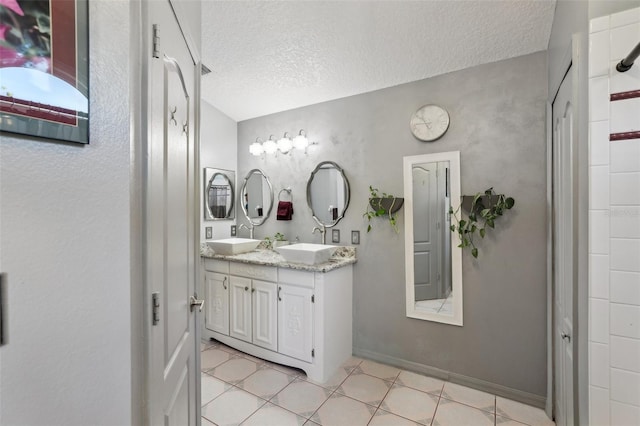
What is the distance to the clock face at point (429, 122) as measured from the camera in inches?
90.6

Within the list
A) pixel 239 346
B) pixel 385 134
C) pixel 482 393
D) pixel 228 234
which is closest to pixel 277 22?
pixel 385 134

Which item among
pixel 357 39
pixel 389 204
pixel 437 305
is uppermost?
pixel 357 39

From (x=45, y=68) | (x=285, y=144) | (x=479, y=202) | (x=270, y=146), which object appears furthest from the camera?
(x=270, y=146)

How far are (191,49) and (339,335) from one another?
227 centimetres

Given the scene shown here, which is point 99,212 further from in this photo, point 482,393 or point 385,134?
point 482,393

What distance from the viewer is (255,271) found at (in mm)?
2648

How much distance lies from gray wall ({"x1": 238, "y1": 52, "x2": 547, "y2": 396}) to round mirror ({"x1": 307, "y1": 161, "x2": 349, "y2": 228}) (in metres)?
0.07

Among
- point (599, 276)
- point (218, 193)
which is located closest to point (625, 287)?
point (599, 276)

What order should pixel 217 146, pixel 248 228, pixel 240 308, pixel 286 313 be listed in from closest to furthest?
pixel 286 313, pixel 240 308, pixel 217 146, pixel 248 228

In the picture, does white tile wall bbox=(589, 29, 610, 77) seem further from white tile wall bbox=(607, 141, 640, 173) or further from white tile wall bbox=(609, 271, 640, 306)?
white tile wall bbox=(609, 271, 640, 306)

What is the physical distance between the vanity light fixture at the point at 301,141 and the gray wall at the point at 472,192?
180 millimetres

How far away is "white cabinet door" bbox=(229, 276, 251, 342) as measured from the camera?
8.84 ft

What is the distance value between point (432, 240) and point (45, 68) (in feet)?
7.84

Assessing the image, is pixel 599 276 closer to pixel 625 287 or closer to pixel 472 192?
pixel 625 287
